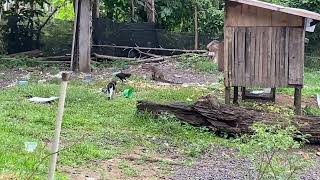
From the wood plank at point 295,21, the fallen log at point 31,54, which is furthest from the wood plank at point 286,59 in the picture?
the fallen log at point 31,54

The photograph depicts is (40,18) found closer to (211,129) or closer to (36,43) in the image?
(36,43)

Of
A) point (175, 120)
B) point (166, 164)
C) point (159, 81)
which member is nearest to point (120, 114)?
point (175, 120)

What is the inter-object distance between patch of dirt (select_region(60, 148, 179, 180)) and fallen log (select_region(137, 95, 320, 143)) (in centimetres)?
156

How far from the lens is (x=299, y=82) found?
9.20 m

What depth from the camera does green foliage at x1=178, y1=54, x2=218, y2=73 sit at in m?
16.6

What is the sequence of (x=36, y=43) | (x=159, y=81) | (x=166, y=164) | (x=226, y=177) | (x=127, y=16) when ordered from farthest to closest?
(x=127, y=16) < (x=36, y=43) < (x=159, y=81) < (x=166, y=164) < (x=226, y=177)

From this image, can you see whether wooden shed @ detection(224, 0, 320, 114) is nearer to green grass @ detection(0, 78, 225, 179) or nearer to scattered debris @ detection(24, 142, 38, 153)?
green grass @ detection(0, 78, 225, 179)

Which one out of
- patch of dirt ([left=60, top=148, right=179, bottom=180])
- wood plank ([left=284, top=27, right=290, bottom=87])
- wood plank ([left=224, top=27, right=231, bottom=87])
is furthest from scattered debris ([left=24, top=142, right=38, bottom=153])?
wood plank ([left=284, top=27, right=290, bottom=87])

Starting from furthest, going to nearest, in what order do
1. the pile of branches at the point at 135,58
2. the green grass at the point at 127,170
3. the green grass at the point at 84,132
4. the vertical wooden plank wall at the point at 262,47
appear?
the pile of branches at the point at 135,58 < the vertical wooden plank wall at the point at 262,47 < the green grass at the point at 84,132 < the green grass at the point at 127,170

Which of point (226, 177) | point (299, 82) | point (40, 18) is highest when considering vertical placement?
point (40, 18)

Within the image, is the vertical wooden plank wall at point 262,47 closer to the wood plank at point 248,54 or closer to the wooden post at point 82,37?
the wood plank at point 248,54

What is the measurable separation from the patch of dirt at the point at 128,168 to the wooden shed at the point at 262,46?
333cm

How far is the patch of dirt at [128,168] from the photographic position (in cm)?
548

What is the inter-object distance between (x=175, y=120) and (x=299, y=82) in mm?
2404
